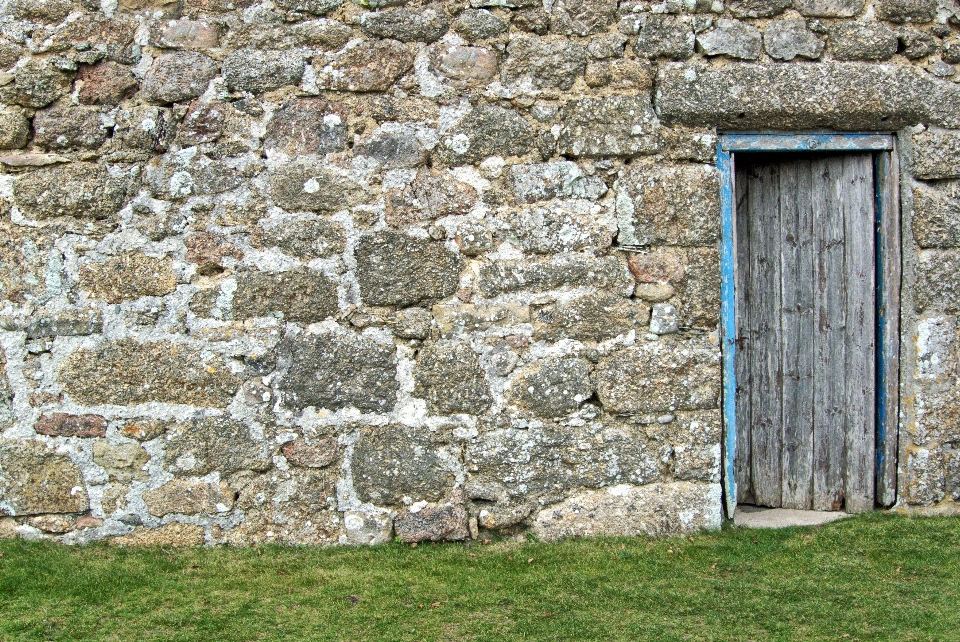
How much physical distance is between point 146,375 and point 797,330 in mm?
2937

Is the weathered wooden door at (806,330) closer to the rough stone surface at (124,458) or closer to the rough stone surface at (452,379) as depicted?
the rough stone surface at (452,379)

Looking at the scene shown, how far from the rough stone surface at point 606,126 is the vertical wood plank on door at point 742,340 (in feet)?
2.25

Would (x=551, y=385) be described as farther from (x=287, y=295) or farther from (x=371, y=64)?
(x=371, y=64)

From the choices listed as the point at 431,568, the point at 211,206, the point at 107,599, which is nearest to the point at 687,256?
the point at 431,568

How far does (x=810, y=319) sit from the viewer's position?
3.96 m

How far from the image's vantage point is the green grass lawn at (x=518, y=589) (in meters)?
2.92

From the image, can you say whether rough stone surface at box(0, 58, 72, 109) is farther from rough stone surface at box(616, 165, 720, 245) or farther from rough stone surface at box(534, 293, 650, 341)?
rough stone surface at box(616, 165, 720, 245)

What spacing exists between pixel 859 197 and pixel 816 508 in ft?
Answer: 4.79

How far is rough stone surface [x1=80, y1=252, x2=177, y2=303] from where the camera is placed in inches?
141

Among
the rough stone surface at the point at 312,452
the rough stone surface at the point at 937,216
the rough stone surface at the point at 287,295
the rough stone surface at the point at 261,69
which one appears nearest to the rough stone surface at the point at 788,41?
the rough stone surface at the point at 937,216

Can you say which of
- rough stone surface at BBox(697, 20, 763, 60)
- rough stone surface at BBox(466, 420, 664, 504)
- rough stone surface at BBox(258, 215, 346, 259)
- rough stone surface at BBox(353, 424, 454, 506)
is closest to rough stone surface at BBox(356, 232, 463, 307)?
rough stone surface at BBox(258, 215, 346, 259)

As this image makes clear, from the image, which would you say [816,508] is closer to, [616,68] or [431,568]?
[431,568]

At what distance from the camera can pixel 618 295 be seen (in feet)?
11.8

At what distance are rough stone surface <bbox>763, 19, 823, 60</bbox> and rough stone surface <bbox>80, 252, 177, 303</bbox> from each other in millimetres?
2704
